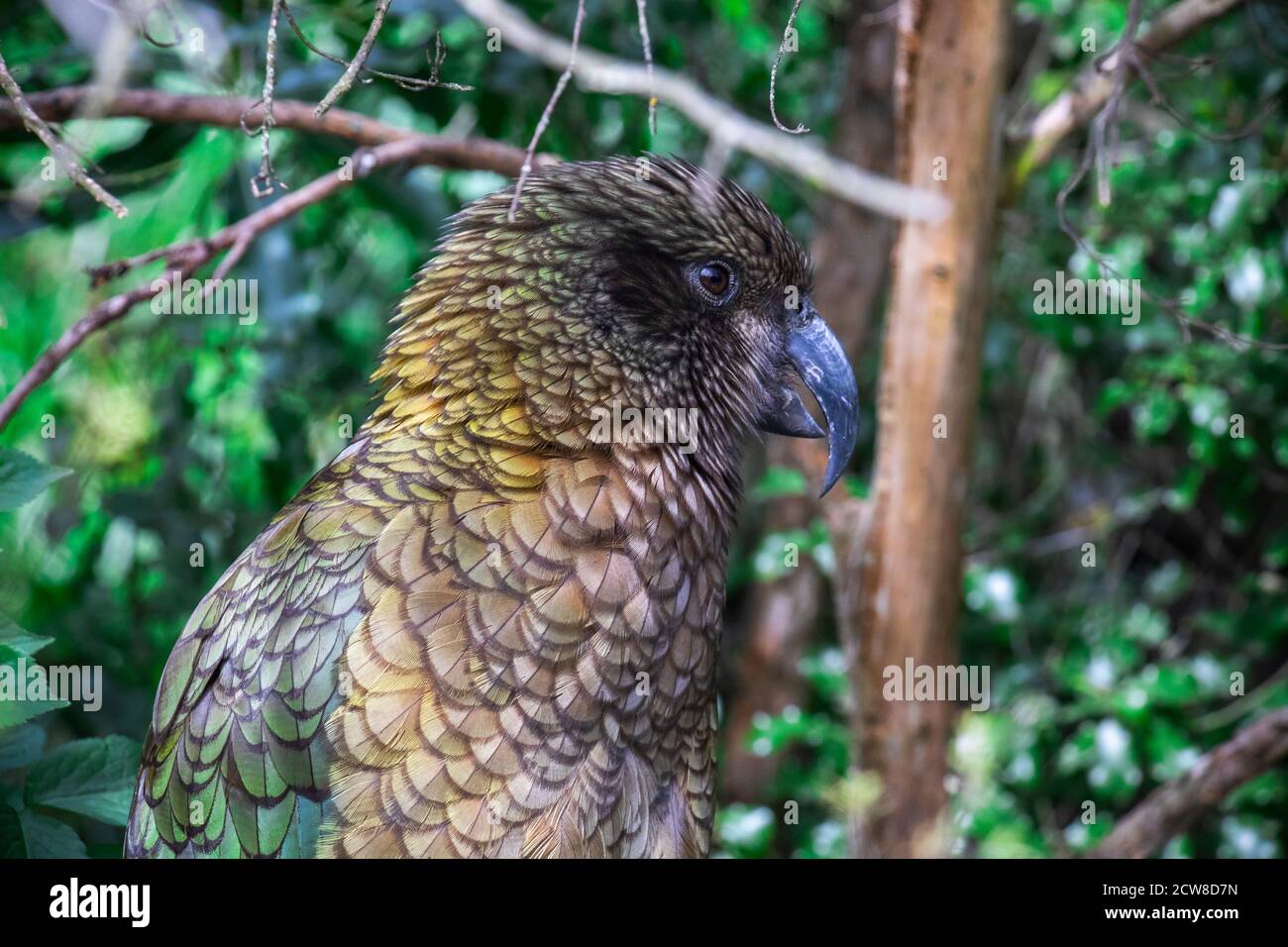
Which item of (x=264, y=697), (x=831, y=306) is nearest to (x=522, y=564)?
(x=264, y=697)

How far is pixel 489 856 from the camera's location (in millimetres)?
1791

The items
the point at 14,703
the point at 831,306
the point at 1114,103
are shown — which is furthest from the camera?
the point at 831,306

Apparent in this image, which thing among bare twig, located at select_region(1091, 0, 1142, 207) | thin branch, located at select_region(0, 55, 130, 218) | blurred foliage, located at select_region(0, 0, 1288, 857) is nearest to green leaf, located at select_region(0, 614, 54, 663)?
thin branch, located at select_region(0, 55, 130, 218)

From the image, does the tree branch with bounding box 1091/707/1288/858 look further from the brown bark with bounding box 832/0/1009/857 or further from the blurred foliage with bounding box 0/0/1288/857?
the brown bark with bounding box 832/0/1009/857

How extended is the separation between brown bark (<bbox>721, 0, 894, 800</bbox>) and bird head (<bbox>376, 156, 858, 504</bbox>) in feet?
5.23

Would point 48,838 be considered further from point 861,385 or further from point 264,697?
point 861,385

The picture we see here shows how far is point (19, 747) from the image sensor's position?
1.76m

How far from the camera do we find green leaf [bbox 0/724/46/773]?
1743mm

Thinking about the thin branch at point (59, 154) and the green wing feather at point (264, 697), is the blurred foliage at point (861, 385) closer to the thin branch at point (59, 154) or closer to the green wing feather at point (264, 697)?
the green wing feather at point (264, 697)

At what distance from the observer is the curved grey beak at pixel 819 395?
7.10 ft

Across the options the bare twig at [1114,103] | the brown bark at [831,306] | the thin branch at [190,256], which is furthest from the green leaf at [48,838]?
the brown bark at [831,306]

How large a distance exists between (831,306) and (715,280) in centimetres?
198
